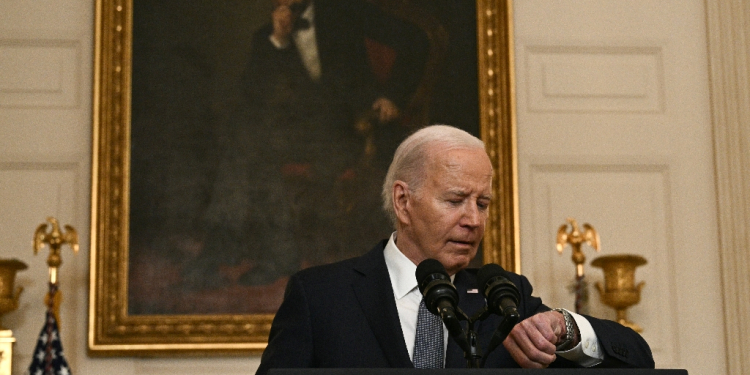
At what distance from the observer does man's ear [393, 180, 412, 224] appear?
345 cm

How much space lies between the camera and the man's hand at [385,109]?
6.14m

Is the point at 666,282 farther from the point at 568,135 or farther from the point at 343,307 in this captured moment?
the point at 343,307

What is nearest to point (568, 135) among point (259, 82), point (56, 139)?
point (259, 82)

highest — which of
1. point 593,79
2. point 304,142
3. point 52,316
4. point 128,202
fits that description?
point 593,79

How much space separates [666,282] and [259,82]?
277cm

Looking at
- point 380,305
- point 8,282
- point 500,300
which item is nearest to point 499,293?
point 500,300

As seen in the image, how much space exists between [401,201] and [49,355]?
8.73ft

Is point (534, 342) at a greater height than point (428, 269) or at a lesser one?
lesser

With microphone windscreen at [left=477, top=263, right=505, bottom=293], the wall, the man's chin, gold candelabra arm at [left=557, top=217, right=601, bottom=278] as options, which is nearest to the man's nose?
the man's chin

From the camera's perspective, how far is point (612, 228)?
20.4 feet

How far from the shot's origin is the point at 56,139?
5.97m

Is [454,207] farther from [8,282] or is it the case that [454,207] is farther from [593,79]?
[593,79]

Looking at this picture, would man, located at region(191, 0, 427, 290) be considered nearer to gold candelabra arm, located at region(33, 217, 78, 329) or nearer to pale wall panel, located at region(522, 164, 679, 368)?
gold candelabra arm, located at region(33, 217, 78, 329)

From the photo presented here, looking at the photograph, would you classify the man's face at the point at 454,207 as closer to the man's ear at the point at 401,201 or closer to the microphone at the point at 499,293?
the man's ear at the point at 401,201
